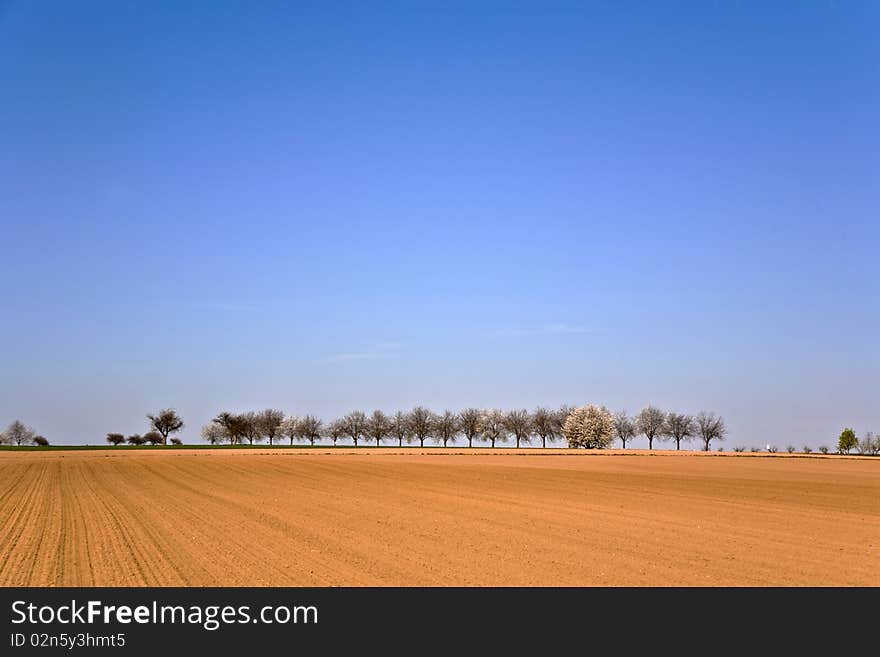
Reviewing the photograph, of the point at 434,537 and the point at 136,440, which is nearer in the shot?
the point at 434,537

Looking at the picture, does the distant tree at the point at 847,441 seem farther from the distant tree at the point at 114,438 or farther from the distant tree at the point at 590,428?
the distant tree at the point at 114,438

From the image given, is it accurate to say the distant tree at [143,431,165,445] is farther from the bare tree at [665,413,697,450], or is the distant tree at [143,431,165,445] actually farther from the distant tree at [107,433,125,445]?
the bare tree at [665,413,697,450]

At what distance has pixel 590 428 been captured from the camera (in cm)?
16738

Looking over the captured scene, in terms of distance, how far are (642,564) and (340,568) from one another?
20.6ft

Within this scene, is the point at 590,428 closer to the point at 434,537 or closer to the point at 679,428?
the point at 679,428

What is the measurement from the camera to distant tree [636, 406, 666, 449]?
634 ft

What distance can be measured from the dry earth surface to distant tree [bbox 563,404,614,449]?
424 feet

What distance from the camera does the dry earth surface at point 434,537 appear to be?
50.4 feet

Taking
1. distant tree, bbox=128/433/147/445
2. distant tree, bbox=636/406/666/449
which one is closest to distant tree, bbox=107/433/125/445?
distant tree, bbox=128/433/147/445

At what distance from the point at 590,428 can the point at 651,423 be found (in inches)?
1308

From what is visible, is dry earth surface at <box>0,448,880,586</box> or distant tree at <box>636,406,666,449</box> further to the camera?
distant tree at <box>636,406,666,449</box>

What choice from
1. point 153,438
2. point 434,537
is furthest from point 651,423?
point 434,537
